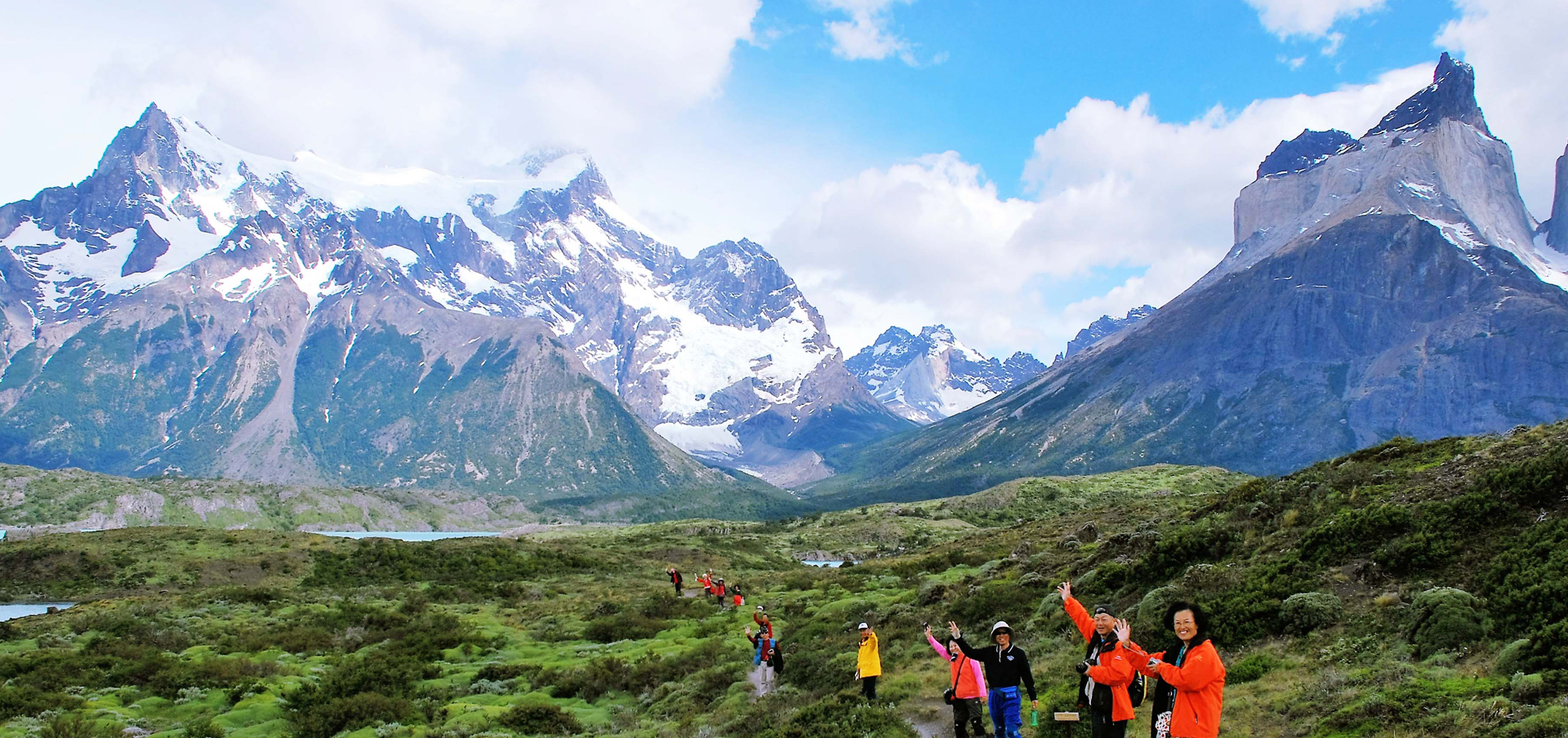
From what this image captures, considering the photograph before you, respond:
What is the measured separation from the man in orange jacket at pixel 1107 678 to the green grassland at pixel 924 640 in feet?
12.7

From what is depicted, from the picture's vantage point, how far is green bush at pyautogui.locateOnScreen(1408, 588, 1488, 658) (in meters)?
17.3

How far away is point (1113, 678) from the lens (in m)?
14.0

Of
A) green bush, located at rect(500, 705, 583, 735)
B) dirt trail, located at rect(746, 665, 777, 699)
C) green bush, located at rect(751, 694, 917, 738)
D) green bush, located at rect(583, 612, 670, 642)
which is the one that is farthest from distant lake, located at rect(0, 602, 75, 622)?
green bush, located at rect(751, 694, 917, 738)

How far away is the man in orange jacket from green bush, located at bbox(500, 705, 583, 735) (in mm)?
17768

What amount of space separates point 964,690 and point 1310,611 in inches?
381

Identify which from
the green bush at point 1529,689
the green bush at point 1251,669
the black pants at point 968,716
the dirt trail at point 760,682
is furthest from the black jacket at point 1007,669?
the dirt trail at point 760,682

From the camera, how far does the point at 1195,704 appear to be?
1266 centimetres

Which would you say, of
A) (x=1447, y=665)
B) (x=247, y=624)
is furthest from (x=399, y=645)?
(x=1447, y=665)

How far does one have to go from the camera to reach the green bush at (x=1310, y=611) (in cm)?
2070

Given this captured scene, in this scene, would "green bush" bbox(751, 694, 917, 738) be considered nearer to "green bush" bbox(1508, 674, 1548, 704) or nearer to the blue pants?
the blue pants

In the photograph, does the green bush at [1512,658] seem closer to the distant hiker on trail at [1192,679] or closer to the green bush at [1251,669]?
the green bush at [1251,669]

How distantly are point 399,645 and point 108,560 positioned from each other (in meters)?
55.8

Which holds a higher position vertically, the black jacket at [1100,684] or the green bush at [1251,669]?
the black jacket at [1100,684]

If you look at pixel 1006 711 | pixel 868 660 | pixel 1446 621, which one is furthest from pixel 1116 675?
pixel 868 660
